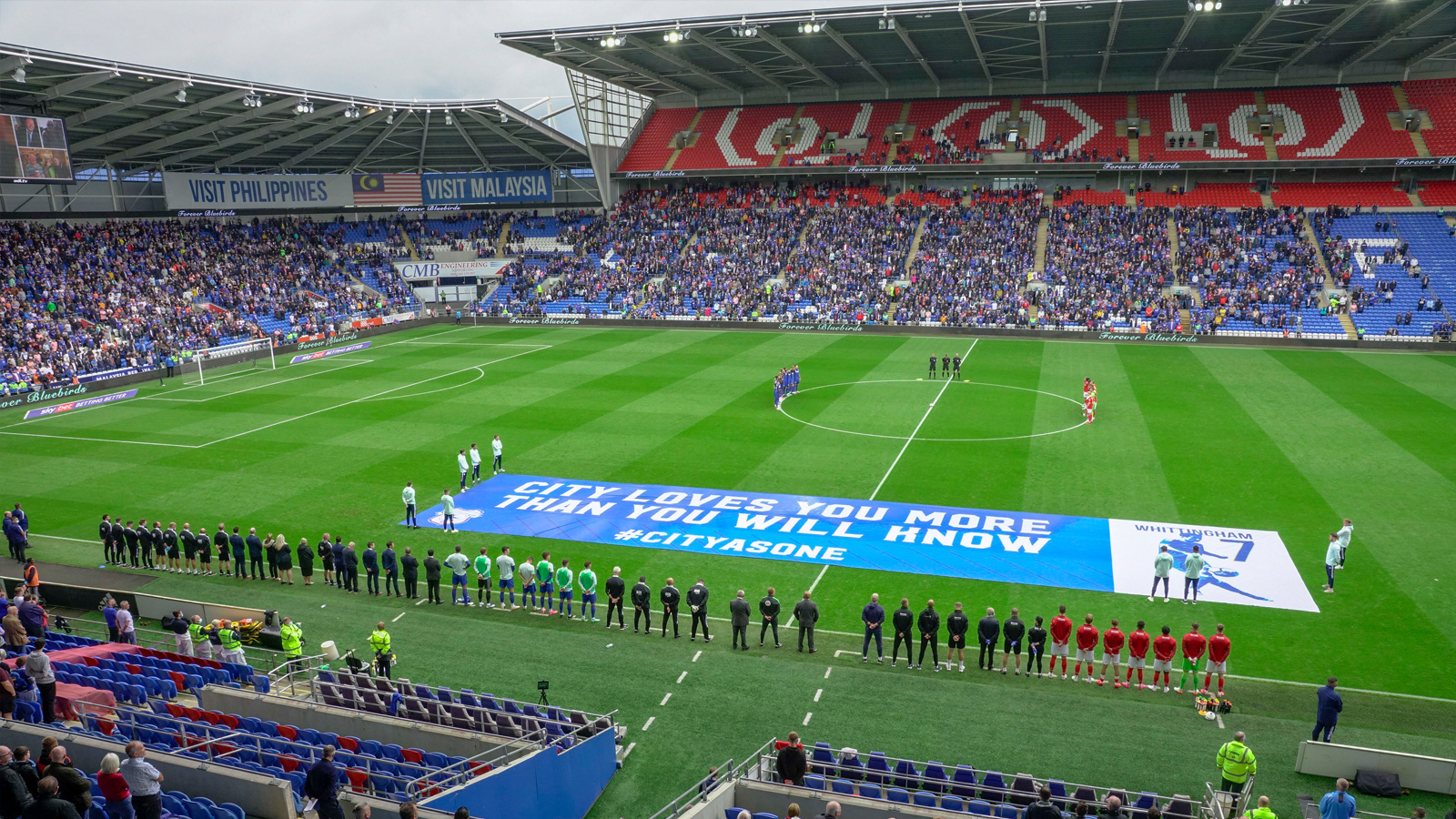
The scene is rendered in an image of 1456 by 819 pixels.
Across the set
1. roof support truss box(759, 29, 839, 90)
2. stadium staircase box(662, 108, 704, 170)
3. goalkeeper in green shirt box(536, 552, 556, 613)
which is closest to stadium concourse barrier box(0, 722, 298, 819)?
goalkeeper in green shirt box(536, 552, 556, 613)

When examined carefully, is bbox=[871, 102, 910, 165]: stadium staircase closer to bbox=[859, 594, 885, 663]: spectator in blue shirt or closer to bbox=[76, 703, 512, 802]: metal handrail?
bbox=[859, 594, 885, 663]: spectator in blue shirt

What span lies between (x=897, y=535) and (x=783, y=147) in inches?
2129

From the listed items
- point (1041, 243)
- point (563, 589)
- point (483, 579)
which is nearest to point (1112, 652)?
point (563, 589)

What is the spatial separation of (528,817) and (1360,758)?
10.5m

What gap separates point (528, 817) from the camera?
10414 mm

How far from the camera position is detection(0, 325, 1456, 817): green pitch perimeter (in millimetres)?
13445

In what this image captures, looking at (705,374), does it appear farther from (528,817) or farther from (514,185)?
(514,185)

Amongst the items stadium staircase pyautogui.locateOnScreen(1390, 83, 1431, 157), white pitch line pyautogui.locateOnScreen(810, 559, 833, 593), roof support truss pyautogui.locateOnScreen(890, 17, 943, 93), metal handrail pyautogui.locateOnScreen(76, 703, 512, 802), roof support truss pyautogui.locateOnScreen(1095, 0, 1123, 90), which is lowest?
white pitch line pyautogui.locateOnScreen(810, 559, 833, 593)

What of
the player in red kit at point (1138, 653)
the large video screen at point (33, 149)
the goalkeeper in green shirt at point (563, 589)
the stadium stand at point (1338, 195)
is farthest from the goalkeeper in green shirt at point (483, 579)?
the stadium stand at point (1338, 195)

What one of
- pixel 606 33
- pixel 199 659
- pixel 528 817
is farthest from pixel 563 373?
pixel 528 817

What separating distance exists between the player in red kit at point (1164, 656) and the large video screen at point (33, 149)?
47754mm

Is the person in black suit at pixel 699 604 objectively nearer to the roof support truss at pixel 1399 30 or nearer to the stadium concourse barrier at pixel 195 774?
the stadium concourse barrier at pixel 195 774

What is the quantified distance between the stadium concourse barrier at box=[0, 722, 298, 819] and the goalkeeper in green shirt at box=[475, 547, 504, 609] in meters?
7.86

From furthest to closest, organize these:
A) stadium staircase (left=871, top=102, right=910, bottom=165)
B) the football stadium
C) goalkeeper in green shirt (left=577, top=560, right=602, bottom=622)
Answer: stadium staircase (left=871, top=102, right=910, bottom=165), goalkeeper in green shirt (left=577, top=560, right=602, bottom=622), the football stadium
